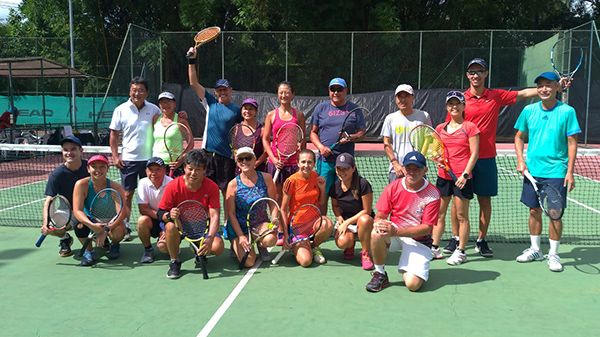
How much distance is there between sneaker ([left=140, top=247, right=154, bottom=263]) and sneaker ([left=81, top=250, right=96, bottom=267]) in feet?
1.51

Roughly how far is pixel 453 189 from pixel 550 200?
2.84ft

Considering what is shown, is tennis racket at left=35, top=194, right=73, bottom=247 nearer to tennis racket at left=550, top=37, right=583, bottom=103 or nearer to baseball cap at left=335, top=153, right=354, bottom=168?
baseball cap at left=335, top=153, right=354, bottom=168

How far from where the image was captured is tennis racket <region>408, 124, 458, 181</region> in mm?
4898

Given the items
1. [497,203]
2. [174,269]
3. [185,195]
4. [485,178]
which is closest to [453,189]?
[485,178]

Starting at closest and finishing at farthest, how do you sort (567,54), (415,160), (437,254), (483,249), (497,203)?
(415,160)
(437,254)
(483,249)
(497,203)
(567,54)

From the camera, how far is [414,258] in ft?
14.1

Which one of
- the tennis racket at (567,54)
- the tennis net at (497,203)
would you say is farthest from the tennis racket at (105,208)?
the tennis racket at (567,54)

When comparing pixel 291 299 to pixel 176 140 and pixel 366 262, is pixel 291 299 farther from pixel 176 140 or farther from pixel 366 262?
pixel 176 140

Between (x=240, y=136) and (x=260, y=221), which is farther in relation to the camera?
(x=240, y=136)

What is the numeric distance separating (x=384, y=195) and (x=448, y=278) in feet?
3.16

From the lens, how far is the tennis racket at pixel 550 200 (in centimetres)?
458

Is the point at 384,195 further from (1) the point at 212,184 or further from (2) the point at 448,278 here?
(1) the point at 212,184

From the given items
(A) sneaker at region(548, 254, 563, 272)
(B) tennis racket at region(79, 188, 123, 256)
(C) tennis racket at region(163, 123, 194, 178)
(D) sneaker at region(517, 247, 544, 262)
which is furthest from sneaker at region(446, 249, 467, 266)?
(B) tennis racket at region(79, 188, 123, 256)

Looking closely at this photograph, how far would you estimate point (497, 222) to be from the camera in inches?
268
